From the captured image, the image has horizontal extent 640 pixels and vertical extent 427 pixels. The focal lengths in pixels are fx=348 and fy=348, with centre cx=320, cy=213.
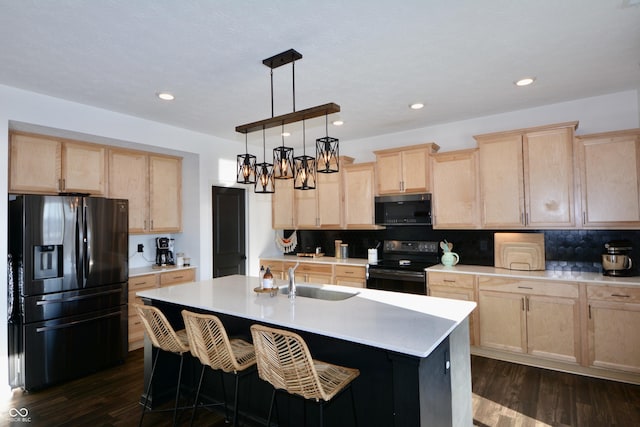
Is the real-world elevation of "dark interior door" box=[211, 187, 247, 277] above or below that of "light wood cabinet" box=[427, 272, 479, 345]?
above

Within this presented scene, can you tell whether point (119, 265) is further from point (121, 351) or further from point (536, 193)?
point (536, 193)

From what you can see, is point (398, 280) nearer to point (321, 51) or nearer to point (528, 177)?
point (528, 177)

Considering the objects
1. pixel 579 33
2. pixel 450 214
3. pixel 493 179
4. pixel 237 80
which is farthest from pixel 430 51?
pixel 450 214

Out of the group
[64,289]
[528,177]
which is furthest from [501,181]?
[64,289]

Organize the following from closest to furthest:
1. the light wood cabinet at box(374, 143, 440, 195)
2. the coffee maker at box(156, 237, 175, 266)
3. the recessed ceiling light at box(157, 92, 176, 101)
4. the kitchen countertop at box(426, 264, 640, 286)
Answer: the kitchen countertop at box(426, 264, 640, 286)
the recessed ceiling light at box(157, 92, 176, 101)
the light wood cabinet at box(374, 143, 440, 195)
the coffee maker at box(156, 237, 175, 266)

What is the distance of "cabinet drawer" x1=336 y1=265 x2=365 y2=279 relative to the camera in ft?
14.7

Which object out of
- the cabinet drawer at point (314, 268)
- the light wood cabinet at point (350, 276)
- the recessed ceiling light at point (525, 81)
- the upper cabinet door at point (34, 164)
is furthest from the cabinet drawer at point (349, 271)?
the upper cabinet door at point (34, 164)

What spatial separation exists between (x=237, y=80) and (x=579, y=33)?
2.45 m

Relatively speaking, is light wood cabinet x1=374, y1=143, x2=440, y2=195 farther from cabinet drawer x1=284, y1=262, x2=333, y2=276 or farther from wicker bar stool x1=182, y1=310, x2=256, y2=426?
wicker bar stool x1=182, y1=310, x2=256, y2=426

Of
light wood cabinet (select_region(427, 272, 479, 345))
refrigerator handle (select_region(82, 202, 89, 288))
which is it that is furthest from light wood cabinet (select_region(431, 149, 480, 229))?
refrigerator handle (select_region(82, 202, 89, 288))

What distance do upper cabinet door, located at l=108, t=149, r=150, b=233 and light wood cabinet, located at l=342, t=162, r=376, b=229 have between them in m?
2.61

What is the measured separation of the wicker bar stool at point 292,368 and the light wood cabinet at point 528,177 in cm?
271

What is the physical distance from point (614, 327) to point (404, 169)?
253 centimetres

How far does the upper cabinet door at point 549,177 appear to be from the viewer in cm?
338
